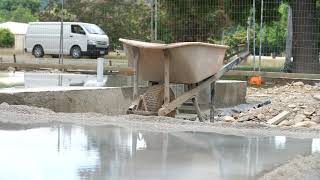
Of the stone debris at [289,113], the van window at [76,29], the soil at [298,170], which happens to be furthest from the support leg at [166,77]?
the van window at [76,29]

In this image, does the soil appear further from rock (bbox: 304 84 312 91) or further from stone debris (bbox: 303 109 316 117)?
rock (bbox: 304 84 312 91)

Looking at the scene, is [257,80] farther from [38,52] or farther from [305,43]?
[38,52]

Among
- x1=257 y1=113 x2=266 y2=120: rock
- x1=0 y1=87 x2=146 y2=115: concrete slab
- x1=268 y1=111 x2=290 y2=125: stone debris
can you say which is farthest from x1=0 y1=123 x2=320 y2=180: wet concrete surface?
x1=257 y1=113 x2=266 y2=120: rock

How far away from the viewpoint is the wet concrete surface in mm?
5973

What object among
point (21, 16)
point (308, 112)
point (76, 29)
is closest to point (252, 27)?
point (308, 112)

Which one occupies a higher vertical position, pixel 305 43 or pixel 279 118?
pixel 305 43

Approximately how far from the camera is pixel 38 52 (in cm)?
2902

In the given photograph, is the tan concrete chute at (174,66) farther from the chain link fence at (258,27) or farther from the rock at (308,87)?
the chain link fence at (258,27)

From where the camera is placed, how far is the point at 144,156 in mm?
6867

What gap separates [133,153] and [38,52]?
2279cm

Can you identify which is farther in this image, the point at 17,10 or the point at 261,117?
the point at 17,10

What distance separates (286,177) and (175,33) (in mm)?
17289

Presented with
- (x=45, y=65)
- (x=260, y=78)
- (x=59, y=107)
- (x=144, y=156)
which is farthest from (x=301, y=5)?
(x=144, y=156)

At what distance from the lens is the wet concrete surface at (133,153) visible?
5973mm
